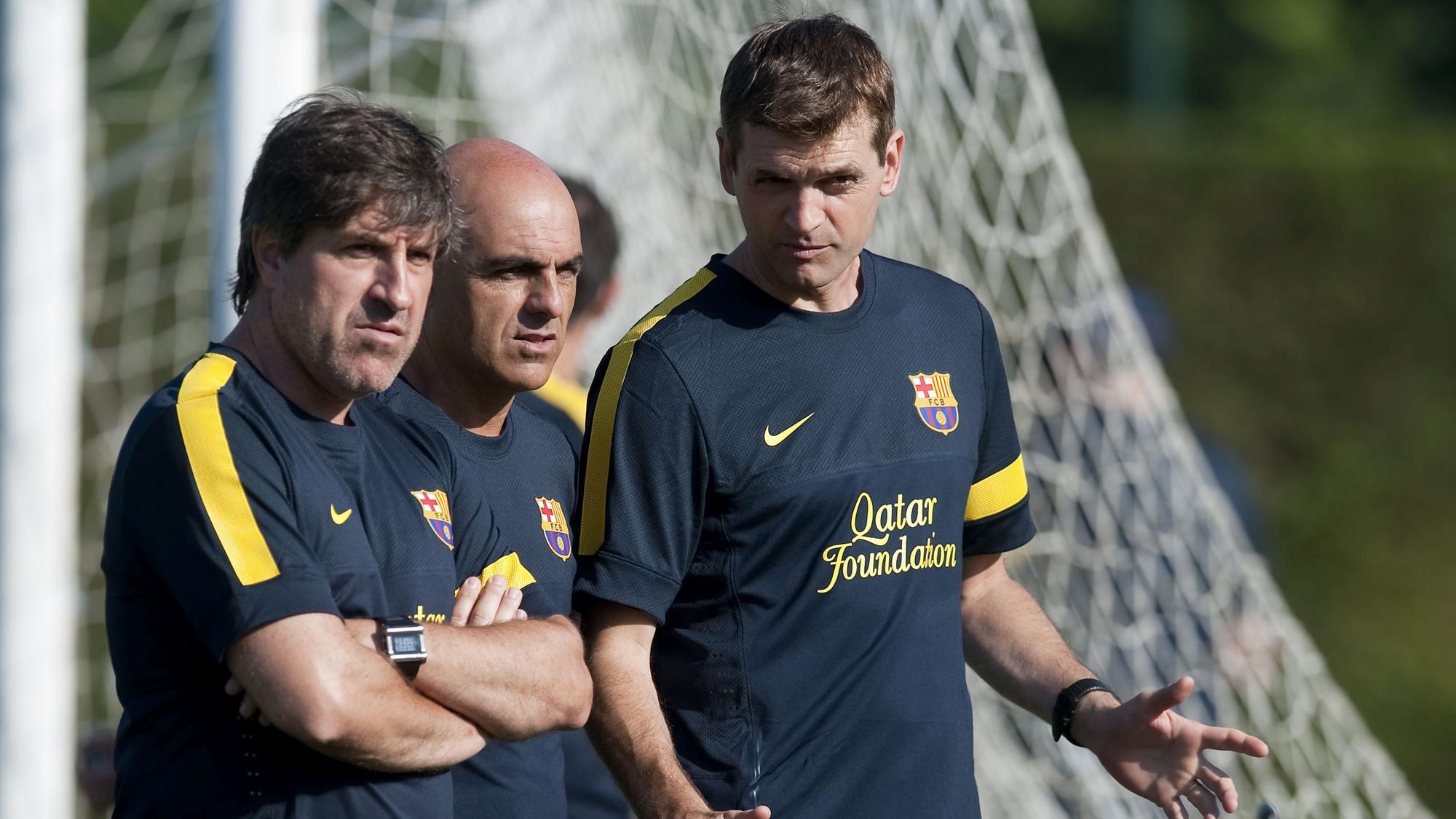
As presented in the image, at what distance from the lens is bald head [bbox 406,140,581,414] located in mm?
2564

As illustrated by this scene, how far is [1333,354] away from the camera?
1087 centimetres

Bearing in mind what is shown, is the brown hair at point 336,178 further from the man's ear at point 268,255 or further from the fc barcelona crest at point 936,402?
the fc barcelona crest at point 936,402

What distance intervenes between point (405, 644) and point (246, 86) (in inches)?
75.4

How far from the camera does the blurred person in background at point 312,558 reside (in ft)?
6.45

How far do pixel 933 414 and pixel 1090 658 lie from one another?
10.0 ft

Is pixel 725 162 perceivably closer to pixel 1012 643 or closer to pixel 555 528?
pixel 555 528

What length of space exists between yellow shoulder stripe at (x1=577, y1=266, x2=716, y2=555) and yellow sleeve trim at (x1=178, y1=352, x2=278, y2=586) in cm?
59

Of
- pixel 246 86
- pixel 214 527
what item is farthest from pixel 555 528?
pixel 246 86

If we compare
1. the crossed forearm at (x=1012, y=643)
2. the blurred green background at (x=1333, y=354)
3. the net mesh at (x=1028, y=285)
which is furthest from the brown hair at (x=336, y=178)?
the blurred green background at (x=1333, y=354)

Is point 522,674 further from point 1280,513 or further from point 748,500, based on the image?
→ point 1280,513

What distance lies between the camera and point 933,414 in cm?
258

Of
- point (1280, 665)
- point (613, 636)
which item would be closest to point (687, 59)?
point (1280, 665)

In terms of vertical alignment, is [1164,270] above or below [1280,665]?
above

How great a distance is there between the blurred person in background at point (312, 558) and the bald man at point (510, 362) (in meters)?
0.19
